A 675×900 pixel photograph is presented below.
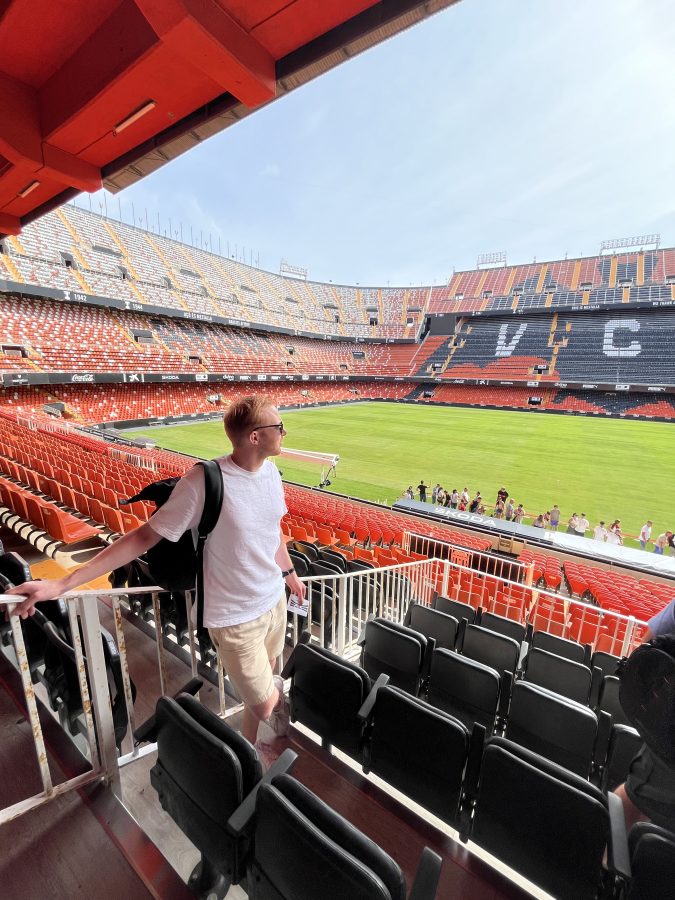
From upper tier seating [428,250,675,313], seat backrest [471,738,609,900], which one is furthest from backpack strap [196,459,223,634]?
upper tier seating [428,250,675,313]

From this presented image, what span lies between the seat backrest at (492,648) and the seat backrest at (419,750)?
72.1 inches

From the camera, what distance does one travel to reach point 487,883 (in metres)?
1.72

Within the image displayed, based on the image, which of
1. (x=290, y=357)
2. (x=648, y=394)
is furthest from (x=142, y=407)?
(x=648, y=394)

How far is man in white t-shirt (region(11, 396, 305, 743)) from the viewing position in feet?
5.51

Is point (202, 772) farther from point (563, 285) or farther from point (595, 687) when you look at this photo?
point (563, 285)

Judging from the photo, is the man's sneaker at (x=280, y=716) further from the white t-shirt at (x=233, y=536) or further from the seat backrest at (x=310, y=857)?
the seat backrest at (x=310, y=857)

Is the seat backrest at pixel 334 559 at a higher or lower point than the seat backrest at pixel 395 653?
lower

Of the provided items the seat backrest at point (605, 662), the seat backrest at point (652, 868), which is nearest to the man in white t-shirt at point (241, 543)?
the seat backrest at point (652, 868)

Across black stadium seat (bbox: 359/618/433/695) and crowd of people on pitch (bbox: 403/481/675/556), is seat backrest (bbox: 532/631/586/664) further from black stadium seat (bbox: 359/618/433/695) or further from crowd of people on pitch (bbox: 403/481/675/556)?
crowd of people on pitch (bbox: 403/481/675/556)

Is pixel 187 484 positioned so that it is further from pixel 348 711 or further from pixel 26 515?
pixel 26 515

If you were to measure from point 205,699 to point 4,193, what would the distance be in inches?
252

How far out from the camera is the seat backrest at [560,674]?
3.33 metres

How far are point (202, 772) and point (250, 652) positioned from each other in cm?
49

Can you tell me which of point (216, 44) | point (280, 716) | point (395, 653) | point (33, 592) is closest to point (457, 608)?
point (395, 653)
